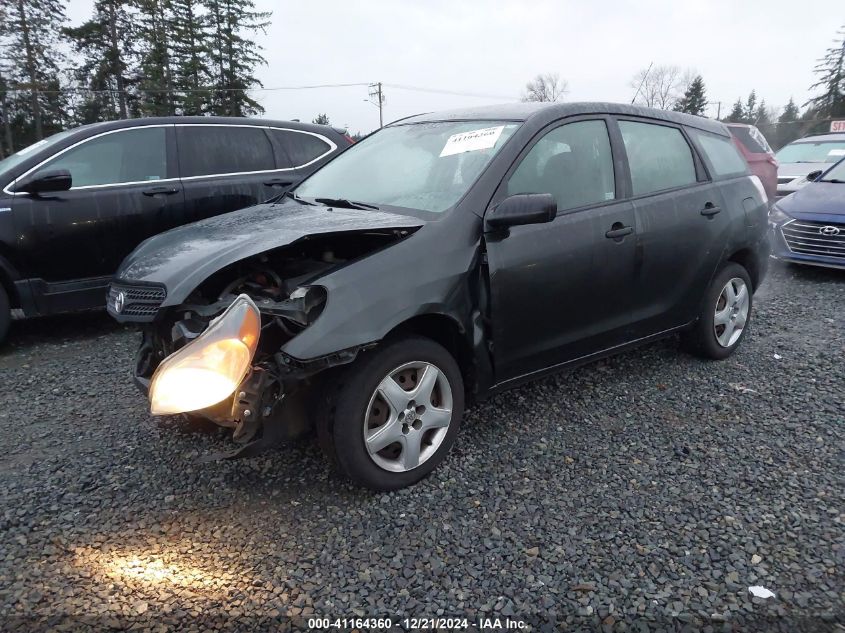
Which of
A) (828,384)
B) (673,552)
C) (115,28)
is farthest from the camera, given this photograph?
(115,28)

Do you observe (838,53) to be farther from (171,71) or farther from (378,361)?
(378,361)

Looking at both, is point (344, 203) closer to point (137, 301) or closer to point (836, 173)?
point (137, 301)

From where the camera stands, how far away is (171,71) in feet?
115

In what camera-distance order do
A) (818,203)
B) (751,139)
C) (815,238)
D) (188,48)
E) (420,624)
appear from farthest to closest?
(188,48), (751,139), (818,203), (815,238), (420,624)

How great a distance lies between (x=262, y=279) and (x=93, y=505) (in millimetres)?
1274

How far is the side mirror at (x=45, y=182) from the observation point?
4609mm

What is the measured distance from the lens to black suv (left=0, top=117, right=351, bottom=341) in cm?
466

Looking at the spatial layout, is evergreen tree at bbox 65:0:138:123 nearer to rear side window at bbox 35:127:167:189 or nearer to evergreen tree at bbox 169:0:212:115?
evergreen tree at bbox 169:0:212:115

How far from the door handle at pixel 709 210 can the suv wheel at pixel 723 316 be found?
45cm

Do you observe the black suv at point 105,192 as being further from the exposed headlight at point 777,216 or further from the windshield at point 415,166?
the exposed headlight at point 777,216

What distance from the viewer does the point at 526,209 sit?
274 centimetres

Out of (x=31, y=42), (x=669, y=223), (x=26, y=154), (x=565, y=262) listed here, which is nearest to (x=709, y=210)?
(x=669, y=223)

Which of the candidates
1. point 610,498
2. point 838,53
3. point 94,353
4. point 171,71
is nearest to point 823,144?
point 610,498

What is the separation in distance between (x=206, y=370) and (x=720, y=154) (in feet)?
13.0
